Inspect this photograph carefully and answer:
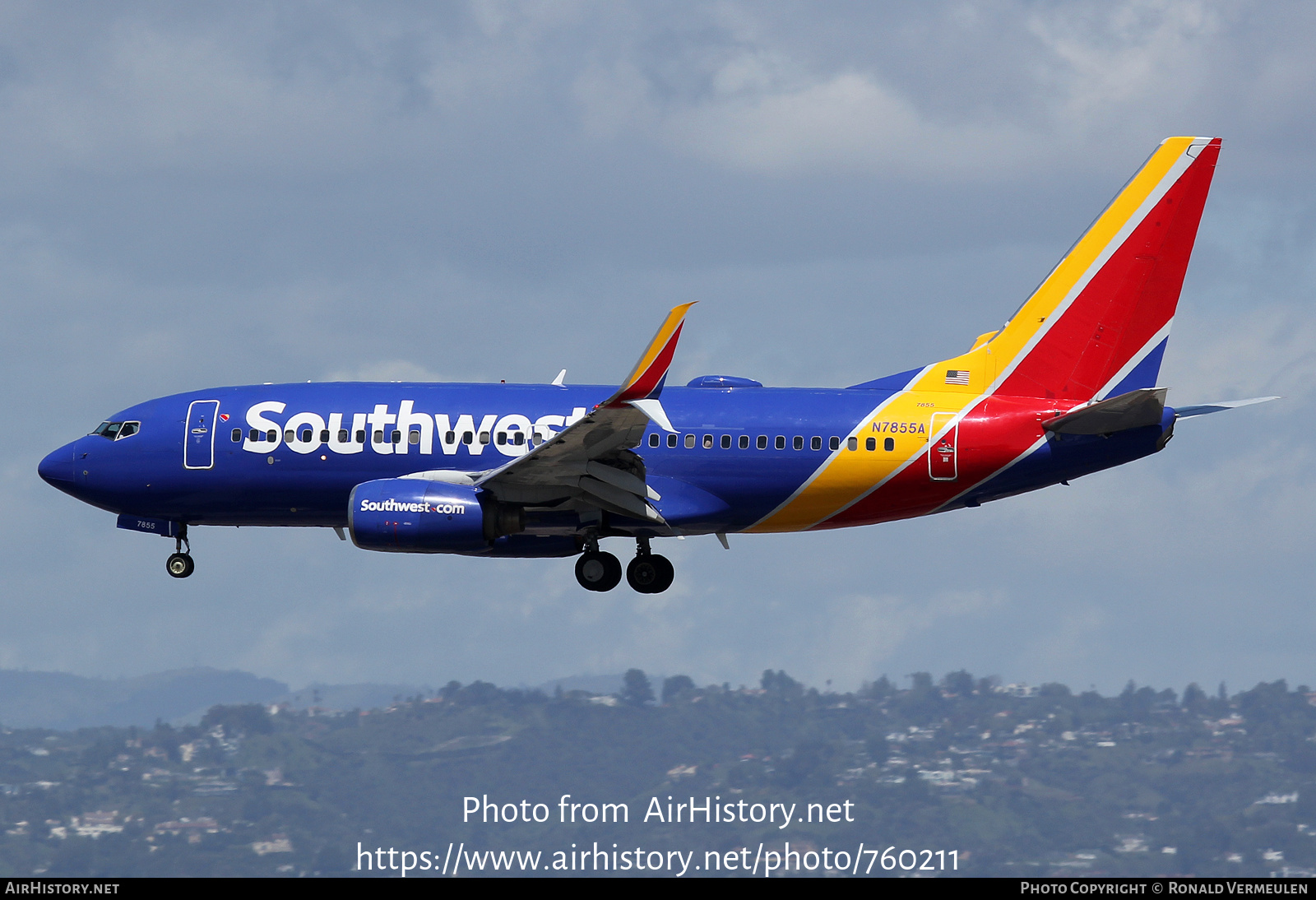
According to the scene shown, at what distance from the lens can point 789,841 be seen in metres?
138

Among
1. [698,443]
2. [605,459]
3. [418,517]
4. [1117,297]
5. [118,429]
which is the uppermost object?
[1117,297]

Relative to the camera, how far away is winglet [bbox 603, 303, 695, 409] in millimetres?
40656

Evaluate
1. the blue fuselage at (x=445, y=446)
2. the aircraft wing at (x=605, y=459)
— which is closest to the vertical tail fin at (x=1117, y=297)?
the blue fuselage at (x=445, y=446)

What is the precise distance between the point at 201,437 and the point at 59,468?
16.4 feet

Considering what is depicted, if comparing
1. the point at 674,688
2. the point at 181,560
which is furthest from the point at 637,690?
the point at 181,560

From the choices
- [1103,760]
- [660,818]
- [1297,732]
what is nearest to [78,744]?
[660,818]

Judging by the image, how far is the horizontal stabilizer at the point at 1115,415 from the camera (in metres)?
45.0

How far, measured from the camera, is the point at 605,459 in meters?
45.6

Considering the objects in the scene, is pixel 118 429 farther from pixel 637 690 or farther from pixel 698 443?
pixel 637 690

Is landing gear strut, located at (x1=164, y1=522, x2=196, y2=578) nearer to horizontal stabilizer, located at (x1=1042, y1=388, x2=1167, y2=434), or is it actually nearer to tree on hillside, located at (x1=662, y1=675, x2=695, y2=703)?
horizontal stabilizer, located at (x1=1042, y1=388, x2=1167, y2=434)

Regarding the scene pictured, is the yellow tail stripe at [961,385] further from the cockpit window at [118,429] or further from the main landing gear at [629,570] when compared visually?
the cockpit window at [118,429]

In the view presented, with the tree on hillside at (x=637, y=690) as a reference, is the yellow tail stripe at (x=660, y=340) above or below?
below

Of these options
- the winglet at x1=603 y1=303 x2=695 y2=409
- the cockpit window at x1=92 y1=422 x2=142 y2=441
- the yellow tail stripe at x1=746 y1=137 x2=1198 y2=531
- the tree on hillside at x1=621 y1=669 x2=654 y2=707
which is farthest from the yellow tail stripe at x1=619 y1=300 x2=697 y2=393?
the tree on hillside at x1=621 y1=669 x2=654 y2=707

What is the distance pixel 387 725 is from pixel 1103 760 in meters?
63.1
